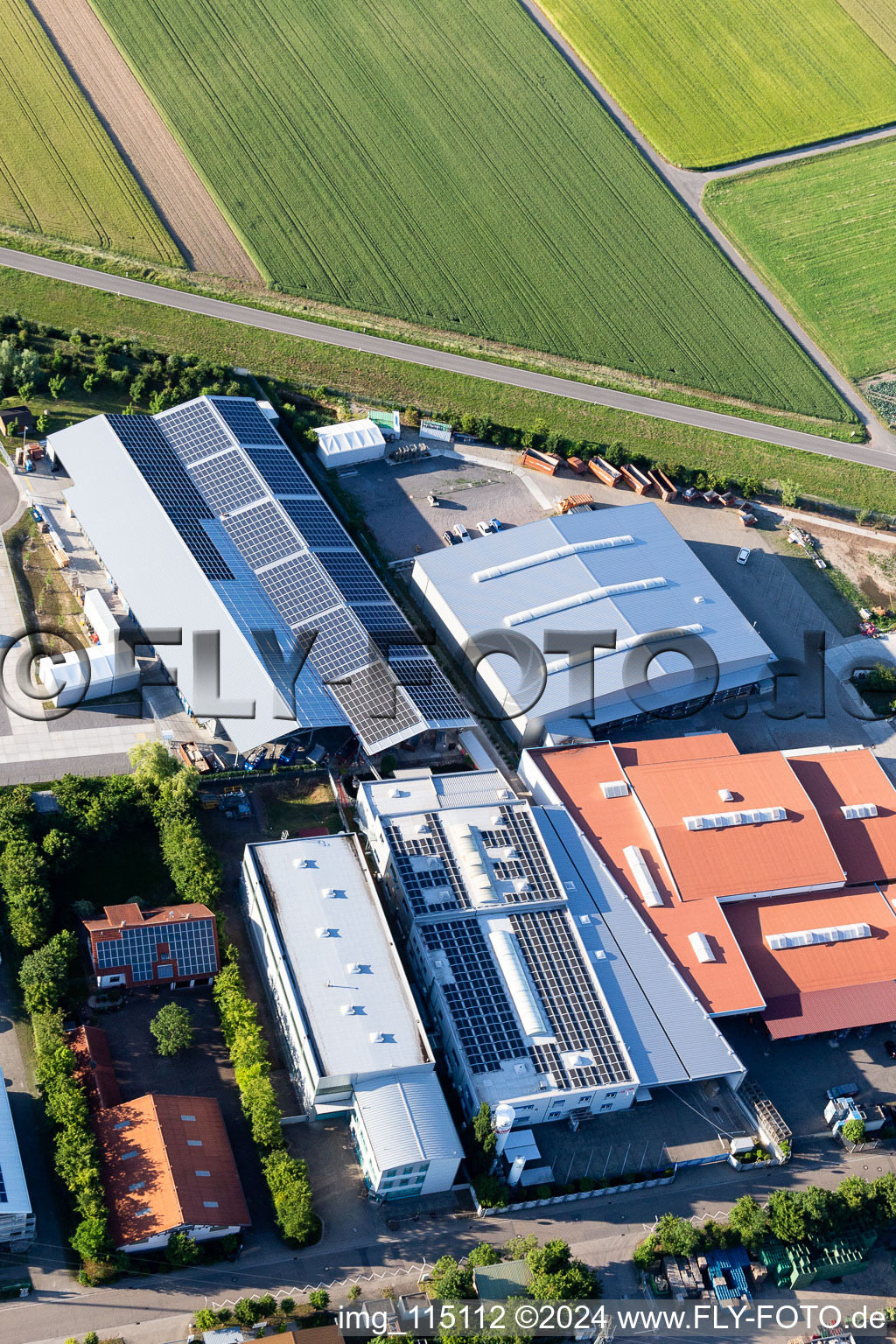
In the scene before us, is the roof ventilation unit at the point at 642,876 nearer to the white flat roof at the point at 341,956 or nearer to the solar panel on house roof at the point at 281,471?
the white flat roof at the point at 341,956

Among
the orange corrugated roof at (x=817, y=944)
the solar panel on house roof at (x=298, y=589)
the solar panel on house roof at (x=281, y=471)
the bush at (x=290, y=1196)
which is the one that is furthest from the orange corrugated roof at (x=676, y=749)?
the bush at (x=290, y=1196)

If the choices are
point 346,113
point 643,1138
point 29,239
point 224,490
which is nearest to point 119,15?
point 346,113

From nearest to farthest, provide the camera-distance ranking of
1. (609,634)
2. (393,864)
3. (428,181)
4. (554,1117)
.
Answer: (554,1117)
(393,864)
(609,634)
(428,181)

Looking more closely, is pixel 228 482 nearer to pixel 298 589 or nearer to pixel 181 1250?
pixel 298 589

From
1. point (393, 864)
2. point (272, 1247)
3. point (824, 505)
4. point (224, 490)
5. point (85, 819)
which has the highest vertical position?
point (224, 490)

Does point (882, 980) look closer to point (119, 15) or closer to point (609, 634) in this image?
point (609, 634)

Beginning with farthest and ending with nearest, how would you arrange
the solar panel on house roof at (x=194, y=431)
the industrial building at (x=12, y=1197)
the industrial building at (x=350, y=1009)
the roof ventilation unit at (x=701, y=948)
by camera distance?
the solar panel on house roof at (x=194, y=431), the roof ventilation unit at (x=701, y=948), the industrial building at (x=350, y=1009), the industrial building at (x=12, y=1197)

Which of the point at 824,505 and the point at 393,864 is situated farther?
the point at 824,505
